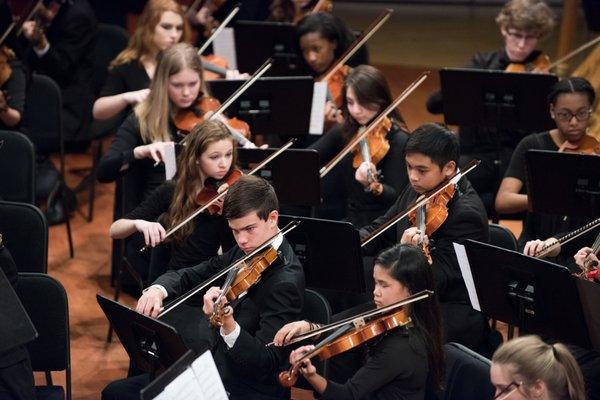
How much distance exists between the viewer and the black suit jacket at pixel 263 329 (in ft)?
10.0

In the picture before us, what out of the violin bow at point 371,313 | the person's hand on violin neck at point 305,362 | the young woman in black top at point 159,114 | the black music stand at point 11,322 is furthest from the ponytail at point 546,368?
the young woman in black top at point 159,114

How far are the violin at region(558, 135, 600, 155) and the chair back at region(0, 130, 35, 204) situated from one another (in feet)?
7.14

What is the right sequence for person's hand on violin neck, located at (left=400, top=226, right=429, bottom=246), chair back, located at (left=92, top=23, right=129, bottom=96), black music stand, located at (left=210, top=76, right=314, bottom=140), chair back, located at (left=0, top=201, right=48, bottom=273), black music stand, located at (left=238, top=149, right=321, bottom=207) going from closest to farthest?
person's hand on violin neck, located at (left=400, top=226, right=429, bottom=246) < chair back, located at (left=0, top=201, right=48, bottom=273) < black music stand, located at (left=238, top=149, right=321, bottom=207) < black music stand, located at (left=210, top=76, right=314, bottom=140) < chair back, located at (left=92, top=23, right=129, bottom=96)

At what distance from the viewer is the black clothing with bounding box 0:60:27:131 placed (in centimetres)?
505

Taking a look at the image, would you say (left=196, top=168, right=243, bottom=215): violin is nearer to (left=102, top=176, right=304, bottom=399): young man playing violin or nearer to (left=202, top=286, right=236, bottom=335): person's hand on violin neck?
(left=102, top=176, right=304, bottom=399): young man playing violin

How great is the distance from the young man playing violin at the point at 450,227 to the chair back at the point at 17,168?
171 centimetres

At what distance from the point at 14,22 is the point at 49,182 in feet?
2.68

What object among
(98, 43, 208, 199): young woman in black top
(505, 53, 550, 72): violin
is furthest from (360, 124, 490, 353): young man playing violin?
(505, 53, 550, 72): violin

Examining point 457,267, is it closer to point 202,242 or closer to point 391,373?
point 391,373

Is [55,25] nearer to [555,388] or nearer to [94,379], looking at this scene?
[94,379]

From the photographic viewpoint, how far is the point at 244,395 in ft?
10.4

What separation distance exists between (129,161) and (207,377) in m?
1.96

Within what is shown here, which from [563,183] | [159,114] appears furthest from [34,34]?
[563,183]

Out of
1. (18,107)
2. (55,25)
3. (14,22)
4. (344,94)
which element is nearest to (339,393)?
(344,94)
